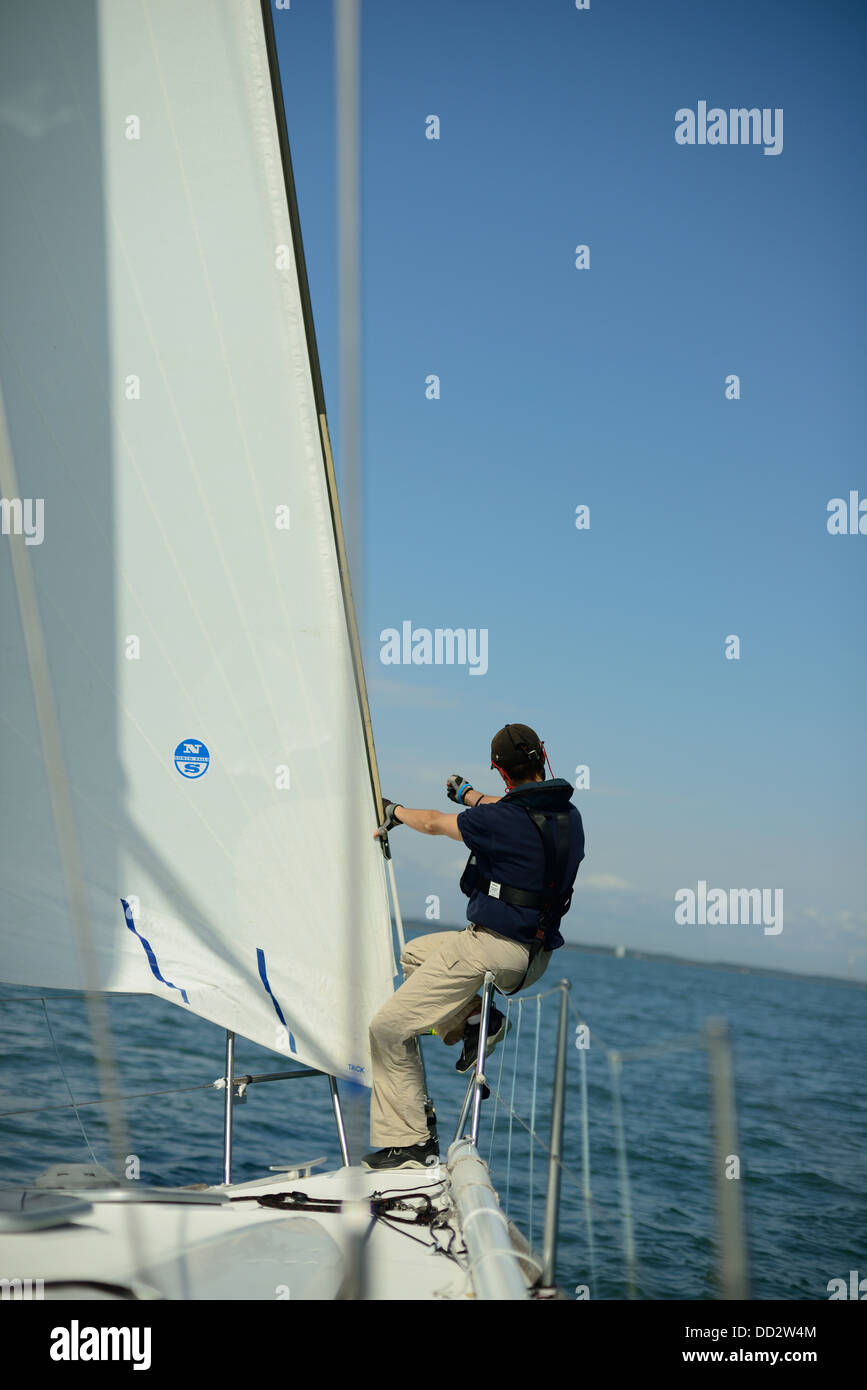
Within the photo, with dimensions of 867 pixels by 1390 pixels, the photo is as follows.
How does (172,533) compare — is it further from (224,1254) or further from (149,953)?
(224,1254)

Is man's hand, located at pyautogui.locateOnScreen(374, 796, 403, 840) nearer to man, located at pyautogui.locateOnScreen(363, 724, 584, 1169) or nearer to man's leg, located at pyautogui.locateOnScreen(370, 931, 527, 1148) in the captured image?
man, located at pyautogui.locateOnScreen(363, 724, 584, 1169)

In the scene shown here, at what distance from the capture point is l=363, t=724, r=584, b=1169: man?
3637 mm

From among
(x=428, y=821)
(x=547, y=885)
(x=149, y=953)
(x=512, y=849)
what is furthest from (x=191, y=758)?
(x=547, y=885)

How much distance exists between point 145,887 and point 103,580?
3.38ft

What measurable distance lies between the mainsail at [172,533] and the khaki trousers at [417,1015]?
0.12 meters

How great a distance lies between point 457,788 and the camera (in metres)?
4.07

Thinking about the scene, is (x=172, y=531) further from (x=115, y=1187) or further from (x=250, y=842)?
(x=115, y=1187)

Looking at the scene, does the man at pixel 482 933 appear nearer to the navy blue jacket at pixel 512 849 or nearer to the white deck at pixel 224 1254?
the navy blue jacket at pixel 512 849

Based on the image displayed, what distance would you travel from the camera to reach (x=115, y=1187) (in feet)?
8.98

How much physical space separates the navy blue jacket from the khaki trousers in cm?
8
